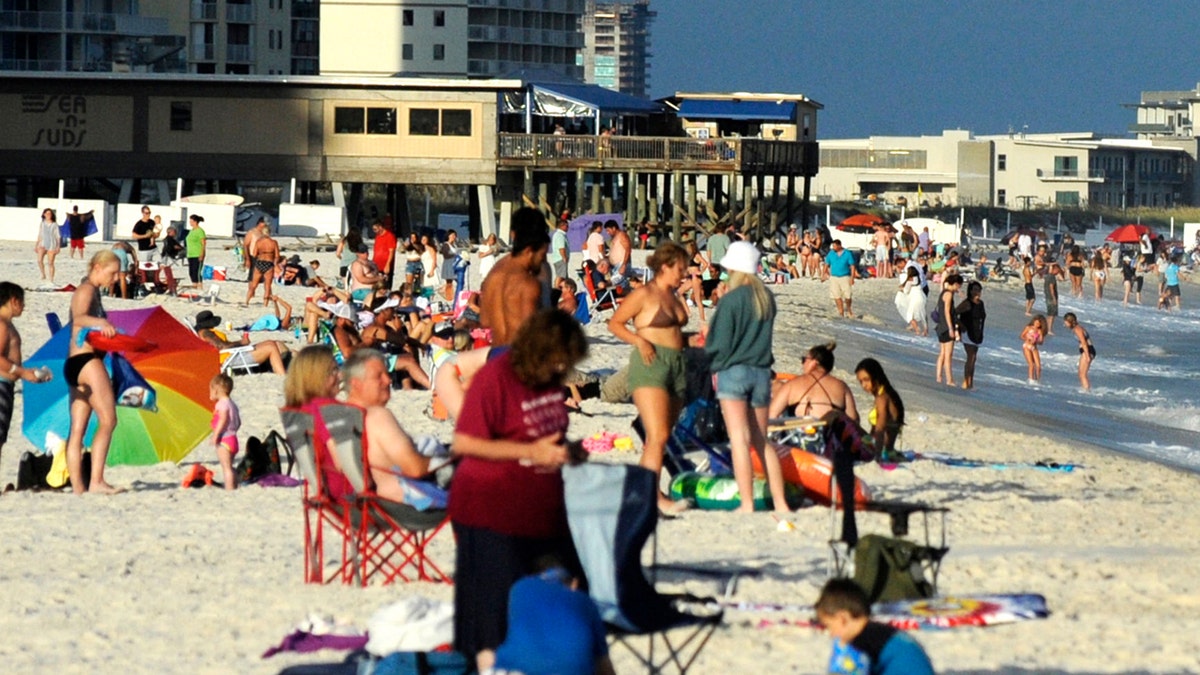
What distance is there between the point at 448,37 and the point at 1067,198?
4445cm

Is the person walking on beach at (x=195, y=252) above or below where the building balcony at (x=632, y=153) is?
below

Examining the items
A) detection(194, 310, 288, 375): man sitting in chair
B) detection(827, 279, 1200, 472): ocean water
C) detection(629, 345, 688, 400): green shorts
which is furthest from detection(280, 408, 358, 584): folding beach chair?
detection(194, 310, 288, 375): man sitting in chair

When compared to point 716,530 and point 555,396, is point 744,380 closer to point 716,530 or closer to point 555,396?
point 716,530

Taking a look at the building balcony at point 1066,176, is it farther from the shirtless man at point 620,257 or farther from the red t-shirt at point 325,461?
the red t-shirt at point 325,461

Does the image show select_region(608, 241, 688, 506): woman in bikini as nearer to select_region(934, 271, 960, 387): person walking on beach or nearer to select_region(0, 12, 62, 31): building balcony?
select_region(934, 271, 960, 387): person walking on beach

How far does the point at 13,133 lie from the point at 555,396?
41.6m

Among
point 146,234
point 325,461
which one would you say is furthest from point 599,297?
point 325,461

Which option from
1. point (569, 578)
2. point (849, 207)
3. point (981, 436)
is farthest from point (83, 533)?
point (849, 207)

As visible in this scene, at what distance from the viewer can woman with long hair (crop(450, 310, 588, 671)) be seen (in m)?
5.50

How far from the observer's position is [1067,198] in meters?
116

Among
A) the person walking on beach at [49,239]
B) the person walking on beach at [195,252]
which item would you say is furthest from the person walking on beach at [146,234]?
the person walking on beach at [49,239]

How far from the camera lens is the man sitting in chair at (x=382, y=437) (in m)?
7.61

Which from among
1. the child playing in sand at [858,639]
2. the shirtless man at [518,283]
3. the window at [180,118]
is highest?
the window at [180,118]

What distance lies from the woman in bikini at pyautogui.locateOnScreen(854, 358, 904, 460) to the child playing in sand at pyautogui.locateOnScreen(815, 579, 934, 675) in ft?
21.4
